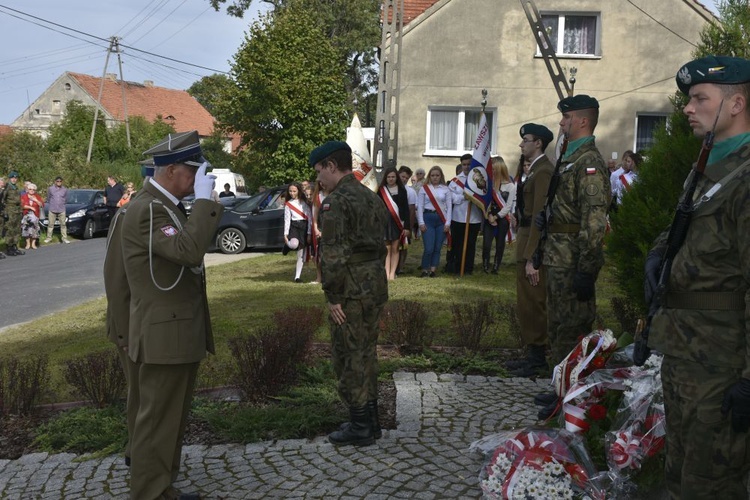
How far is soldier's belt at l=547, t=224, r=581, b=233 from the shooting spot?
5.86 meters

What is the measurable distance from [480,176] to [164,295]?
33.2 feet

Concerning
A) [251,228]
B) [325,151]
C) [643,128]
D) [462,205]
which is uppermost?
[643,128]

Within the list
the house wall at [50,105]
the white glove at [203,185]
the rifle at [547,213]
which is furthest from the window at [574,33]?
the house wall at [50,105]

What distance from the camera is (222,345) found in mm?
8461

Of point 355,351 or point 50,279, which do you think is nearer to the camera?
point 355,351

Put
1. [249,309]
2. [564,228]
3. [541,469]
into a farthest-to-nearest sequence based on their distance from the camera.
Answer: [249,309]
[564,228]
[541,469]

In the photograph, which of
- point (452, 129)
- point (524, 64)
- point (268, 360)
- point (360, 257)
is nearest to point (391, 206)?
point (268, 360)

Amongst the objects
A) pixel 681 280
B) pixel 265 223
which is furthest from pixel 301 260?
pixel 681 280

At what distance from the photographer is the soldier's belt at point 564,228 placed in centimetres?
586

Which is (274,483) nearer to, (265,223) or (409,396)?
(409,396)

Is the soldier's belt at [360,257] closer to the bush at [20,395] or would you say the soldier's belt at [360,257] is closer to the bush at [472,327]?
the bush at [472,327]

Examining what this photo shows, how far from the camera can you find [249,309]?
427 inches

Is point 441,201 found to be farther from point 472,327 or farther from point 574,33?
point 574,33

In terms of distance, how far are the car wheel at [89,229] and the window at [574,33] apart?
16.6 metres
